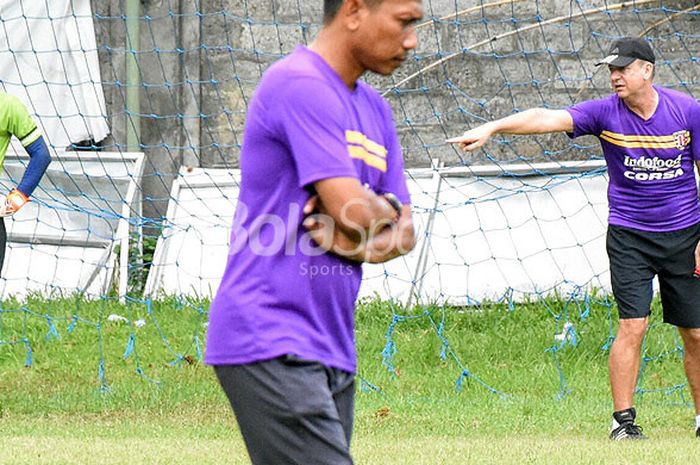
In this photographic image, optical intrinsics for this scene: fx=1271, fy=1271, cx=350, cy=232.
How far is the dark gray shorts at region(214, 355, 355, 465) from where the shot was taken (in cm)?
272

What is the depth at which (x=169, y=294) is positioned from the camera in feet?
30.8

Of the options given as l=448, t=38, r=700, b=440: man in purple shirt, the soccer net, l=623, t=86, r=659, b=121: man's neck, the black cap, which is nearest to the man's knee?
l=448, t=38, r=700, b=440: man in purple shirt

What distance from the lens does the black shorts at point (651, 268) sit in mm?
6512

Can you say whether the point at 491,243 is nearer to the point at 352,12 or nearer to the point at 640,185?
the point at 640,185

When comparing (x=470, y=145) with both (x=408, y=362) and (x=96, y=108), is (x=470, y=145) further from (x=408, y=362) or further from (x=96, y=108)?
(x=96, y=108)

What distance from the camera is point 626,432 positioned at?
20.8 ft

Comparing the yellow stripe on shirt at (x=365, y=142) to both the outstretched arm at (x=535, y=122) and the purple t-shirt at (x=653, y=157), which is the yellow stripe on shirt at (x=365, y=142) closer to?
the outstretched arm at (x=535, y=122)

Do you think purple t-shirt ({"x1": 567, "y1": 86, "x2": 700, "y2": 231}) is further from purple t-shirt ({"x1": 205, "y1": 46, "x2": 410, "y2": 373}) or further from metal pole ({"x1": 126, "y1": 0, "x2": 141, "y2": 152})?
metal pole ({"x1": 126, "y1": 0, "x2": 141, "y2": 152})

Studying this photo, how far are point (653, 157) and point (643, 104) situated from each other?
28 cm

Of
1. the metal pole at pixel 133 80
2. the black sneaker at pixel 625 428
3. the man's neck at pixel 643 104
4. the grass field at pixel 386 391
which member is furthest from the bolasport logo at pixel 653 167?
the metal pole at pixel 133 80

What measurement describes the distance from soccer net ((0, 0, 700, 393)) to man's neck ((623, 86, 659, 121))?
2.71 meters

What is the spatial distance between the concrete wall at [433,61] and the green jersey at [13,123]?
256 centimetres

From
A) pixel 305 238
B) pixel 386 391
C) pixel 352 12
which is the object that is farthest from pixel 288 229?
pixel 386 391

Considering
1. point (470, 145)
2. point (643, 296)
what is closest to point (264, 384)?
point (470, 145)
